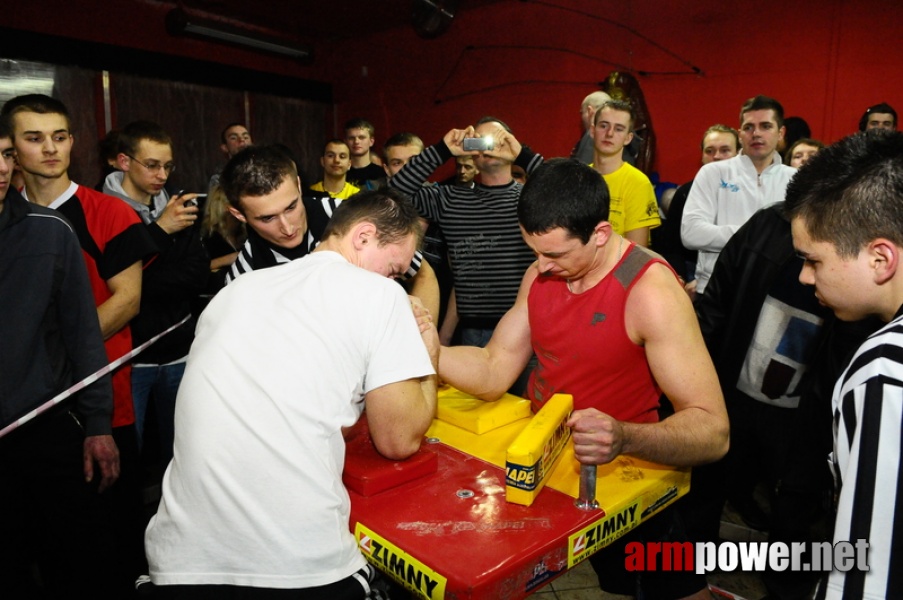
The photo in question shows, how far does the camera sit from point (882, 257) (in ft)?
4.03

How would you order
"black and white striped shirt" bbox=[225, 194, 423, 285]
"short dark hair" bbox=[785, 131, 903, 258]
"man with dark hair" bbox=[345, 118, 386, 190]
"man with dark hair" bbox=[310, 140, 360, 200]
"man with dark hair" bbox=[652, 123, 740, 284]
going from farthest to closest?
"man with dark hair" bbox=[345, 118, 386, 190] < "man with dark hair" bbox=[310, 140, 360, 200] < "man with dark hair" bbox=[652, 123, 740, 284] < "black and white striped shirt" bbox=[225, 194, 423, 285] < "short dark hair" bbox=[785, 131, 903, 258]

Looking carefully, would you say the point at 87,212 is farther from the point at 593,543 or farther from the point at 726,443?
the point at 726,443

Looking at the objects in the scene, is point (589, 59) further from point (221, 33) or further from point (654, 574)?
point (654, 574)

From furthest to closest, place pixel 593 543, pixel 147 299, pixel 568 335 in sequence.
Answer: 1. pixel 147 299
2. pixel 568 335
3. pixel 593 543

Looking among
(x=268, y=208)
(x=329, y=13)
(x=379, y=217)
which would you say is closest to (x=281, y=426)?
(x=379, y=217)

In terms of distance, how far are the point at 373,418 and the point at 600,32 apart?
6.87 m

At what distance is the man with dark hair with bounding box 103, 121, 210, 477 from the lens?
3254 mm

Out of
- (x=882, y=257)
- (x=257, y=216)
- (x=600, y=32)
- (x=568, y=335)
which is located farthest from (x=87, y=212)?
(x=600, y=32)

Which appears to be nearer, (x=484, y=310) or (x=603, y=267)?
(x=603, y=267)

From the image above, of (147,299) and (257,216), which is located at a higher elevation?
(257,216)

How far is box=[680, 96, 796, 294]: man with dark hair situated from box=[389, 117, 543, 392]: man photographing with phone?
1.15 m

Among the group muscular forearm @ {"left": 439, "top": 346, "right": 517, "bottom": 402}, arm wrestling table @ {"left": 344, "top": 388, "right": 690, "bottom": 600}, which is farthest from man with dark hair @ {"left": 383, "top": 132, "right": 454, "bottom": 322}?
arm wrestling table @ {"left": 344, "top": 388, "right": 690, "bottom": 600}

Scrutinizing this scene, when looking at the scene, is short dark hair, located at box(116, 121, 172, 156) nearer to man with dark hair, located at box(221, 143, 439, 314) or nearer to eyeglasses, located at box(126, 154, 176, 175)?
eyeglasses, located at box(126, 154, 176, 175)

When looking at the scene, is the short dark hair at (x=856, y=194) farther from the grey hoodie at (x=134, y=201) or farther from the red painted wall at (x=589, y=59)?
the red painted wall at (x=589, y=59)
